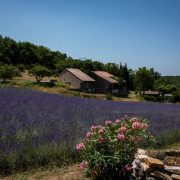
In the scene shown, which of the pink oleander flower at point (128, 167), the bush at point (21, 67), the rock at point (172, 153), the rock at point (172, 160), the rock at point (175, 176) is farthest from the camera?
the bush at point (21, 67)

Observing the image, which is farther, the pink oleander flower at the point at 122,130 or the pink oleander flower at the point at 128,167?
the pink oleander flower at the point at 122,130

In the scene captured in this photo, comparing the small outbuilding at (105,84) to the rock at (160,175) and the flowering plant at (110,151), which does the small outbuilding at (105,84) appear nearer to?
the flowering plant at (110,151)

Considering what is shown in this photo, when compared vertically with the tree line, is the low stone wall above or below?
below

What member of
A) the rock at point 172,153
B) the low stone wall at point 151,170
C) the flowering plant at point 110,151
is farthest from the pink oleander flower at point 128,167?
the rock at point 172,153

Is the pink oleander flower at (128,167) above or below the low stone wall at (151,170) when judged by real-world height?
below

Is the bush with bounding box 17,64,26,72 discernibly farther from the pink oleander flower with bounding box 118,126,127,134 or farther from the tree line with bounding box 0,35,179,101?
the pink oleander flower with bounding box 118,126,127,134

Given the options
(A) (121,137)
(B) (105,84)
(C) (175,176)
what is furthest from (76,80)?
(C) (175,176)

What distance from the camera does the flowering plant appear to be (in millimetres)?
5383

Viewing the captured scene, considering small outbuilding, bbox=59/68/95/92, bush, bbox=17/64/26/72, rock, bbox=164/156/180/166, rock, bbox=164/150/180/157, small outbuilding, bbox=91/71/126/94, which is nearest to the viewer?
rock, bbox=164/156/180/166

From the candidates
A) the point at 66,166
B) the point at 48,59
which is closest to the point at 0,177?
Answer: the point at 66,166

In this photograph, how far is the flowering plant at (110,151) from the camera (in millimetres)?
5383

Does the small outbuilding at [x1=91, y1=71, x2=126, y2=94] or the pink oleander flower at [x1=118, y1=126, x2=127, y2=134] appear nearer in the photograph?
the pink oleander flower at [x1=118, y1=126, x2=127, y2=134]

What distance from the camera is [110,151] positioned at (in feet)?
18.0

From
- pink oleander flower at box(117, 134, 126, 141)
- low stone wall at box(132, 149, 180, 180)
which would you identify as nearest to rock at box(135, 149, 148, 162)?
low stone wall at box(132, 149, 180, 180)
